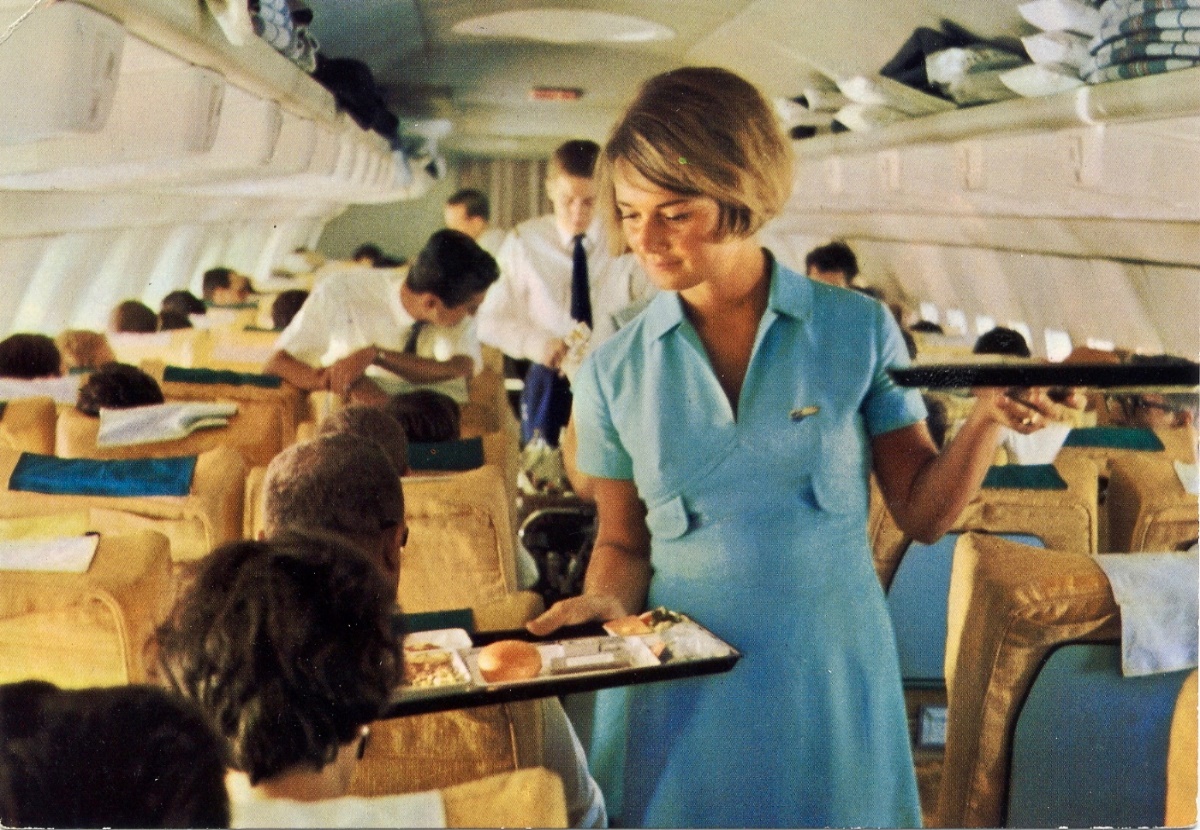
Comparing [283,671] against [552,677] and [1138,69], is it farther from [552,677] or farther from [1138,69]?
[1138,69]

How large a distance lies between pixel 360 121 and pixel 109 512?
2.44 ft

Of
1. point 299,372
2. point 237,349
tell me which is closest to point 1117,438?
point 299,372

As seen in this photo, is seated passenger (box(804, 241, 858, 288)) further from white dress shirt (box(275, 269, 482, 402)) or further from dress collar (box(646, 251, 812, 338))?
white dress shirt (box(275, 269, 482, 402))

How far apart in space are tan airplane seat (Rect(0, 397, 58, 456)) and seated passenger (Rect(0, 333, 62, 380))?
0.36m

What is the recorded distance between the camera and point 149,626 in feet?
4.94

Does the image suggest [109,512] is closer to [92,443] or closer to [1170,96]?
[92,443]

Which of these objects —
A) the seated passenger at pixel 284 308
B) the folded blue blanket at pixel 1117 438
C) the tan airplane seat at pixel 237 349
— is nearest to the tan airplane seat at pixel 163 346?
the tan airplane seat at pixel 237 349

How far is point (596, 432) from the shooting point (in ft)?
5.57

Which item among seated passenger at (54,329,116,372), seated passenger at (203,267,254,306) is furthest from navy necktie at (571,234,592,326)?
seated passenger at (54,329,116,372)

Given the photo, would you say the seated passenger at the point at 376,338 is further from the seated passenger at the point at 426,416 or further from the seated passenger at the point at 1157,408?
the seated passenger at the point at 1157,408

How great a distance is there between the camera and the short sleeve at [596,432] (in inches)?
66.7

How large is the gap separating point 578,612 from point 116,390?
3.25ft

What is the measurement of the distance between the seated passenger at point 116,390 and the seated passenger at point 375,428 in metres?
0.53

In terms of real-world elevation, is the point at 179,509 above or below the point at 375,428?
below
